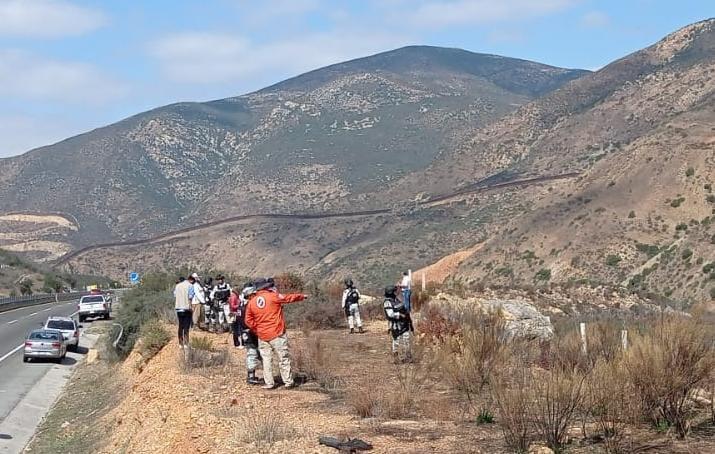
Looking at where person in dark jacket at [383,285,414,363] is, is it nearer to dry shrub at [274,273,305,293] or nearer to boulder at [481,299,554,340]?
boulder at [481,299,554,340]

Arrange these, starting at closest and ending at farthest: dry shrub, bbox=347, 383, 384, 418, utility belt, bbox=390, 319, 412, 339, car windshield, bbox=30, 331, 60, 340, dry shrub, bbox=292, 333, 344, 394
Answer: dry shrub, bbox=347, 383, 384, 418 → dry shrub, bbox=292, 333, 344, 394 → utility belt, bbox=390, 319, 412, 339 → car windshield, bbox=30, 331, 60, 340

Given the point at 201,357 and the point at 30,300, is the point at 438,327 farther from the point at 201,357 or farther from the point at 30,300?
the point at 30,300

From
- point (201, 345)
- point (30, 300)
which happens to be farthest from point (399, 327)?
point (30, 300)

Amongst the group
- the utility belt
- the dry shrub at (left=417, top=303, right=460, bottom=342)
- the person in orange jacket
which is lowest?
the dry shrub at (left=417, top=303, right=460, bottom=342)

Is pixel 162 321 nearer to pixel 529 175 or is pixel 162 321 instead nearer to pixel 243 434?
pixel 243 434

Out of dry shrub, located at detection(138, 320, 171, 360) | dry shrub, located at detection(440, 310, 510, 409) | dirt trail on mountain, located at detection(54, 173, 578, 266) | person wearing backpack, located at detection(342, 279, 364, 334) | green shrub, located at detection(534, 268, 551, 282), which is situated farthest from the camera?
dirt trail on mountain, located at detection(54, 173, 578, 266)

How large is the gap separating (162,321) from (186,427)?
1515 centimetres

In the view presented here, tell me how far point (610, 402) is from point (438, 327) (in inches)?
392

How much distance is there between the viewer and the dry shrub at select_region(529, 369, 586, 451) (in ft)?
28.8

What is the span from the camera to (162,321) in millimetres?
26797

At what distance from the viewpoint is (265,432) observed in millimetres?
10156

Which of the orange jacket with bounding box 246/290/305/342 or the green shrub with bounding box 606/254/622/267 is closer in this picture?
the orange jacket with bounding box 246/290/305/342

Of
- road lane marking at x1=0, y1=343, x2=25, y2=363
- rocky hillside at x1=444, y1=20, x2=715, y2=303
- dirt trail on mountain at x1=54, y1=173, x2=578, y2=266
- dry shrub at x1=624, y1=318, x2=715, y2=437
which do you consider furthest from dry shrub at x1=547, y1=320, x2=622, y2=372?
dirt trail on mountain at x1=54, y1=173, x2=578, y2=266

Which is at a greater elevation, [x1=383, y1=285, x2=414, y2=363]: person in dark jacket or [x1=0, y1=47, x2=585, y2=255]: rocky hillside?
[x1=0, y1=47, x2=585, y2=255]: rocky hillside
